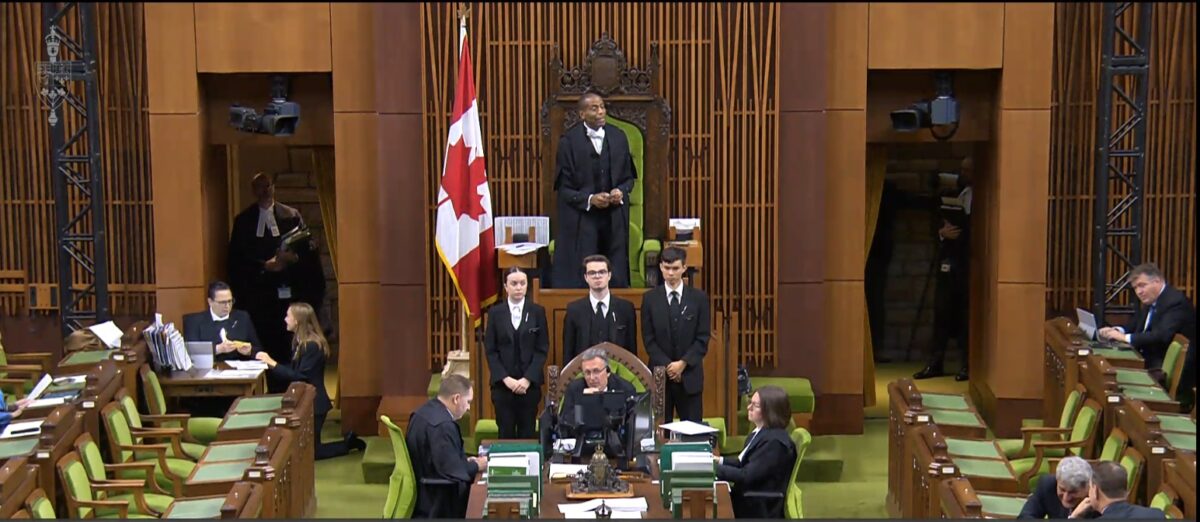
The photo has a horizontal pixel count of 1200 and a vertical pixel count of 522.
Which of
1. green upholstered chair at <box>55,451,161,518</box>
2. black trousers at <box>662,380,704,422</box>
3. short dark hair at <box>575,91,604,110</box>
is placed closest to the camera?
green upholstered chair at <box>55,451,161,518</box>

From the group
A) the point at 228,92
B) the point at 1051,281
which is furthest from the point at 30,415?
the point at 1051,281

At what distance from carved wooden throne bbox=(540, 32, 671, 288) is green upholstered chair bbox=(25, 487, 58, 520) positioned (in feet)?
16.0

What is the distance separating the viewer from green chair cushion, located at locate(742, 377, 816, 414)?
11555mm

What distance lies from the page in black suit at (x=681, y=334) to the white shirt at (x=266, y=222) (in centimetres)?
397

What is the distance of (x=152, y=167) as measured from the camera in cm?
1210

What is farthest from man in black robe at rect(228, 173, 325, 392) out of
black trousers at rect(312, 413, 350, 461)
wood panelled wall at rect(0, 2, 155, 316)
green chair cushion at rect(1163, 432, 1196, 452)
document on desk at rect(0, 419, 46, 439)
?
green chair cushion at rect(1163, 432, 1196, 452)

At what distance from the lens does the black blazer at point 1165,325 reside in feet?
33.8

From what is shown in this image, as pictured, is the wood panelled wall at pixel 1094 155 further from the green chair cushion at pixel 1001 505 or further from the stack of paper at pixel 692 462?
the stack of paper at pixel 692 462

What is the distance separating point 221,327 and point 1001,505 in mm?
5123

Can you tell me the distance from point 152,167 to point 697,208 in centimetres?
384

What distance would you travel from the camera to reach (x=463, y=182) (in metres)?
11.4

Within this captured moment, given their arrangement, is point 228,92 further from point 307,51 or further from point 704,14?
point 704,14

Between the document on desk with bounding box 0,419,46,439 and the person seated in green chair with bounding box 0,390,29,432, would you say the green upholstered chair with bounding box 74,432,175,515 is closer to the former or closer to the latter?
the document on desk with bounding box 0,419,46,439

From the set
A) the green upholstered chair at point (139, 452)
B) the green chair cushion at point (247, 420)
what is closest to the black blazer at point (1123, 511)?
the green chair cushion at point (247, 420)
